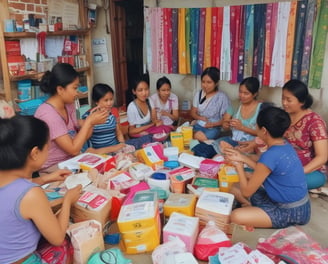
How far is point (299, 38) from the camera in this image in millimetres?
2848

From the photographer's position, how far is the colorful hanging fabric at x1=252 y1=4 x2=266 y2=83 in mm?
3000

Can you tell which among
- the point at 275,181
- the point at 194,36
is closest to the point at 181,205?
the point at 275,181

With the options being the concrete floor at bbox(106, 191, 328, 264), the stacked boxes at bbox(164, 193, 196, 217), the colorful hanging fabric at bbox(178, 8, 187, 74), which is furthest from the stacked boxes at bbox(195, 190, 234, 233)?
the colorful hanging fabric at bbox(178, 8, 187, 74)

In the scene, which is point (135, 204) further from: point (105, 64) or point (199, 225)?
point (105, 64)

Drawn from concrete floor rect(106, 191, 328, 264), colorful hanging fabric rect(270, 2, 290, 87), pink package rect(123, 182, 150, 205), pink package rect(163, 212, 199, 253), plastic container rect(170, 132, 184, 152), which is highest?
colorful hanging fabric rect(270, 2, 290, 87)

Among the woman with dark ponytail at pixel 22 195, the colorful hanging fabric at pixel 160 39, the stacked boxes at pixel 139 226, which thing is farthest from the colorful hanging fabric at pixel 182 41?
the woman with dark ponytail at pixel 22 195

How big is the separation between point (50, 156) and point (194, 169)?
1.07m

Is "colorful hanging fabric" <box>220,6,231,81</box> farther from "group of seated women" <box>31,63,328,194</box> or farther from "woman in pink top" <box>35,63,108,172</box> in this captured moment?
"woman in pink top" <box>35,63,108,172</box>

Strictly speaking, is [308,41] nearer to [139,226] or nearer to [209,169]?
[209,169]

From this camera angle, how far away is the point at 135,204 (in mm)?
1671

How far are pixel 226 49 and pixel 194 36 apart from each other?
1.40ft

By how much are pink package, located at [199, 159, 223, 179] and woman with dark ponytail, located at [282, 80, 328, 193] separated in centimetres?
66

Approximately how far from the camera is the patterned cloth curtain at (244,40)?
9.22ft

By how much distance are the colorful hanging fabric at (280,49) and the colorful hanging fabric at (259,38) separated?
0.13 meters
